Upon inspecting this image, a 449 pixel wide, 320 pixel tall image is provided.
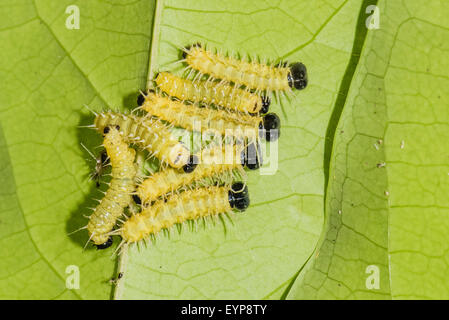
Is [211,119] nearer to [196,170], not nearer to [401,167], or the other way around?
[196,170]

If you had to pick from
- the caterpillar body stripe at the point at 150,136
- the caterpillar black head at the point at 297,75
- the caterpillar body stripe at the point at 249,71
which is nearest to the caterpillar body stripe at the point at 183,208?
the caterpillar body stripe at the point at 150,136

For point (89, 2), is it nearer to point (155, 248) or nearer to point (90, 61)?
point (90, 61)

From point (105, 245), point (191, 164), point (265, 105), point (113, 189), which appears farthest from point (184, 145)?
point (105, 245)

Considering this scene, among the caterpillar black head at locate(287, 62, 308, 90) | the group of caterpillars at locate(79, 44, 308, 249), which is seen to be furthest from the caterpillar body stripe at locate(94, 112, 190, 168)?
the caterpillar black head at locate(287, 62, 308, 90)

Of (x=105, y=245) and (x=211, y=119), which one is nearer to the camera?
(x=105, y=245)

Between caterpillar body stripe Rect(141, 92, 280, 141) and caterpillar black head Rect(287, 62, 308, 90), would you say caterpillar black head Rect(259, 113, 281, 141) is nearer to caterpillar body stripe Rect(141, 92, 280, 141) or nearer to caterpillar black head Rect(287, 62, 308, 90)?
caterpillar body stripe Rect(141, 92, 280, 141)
